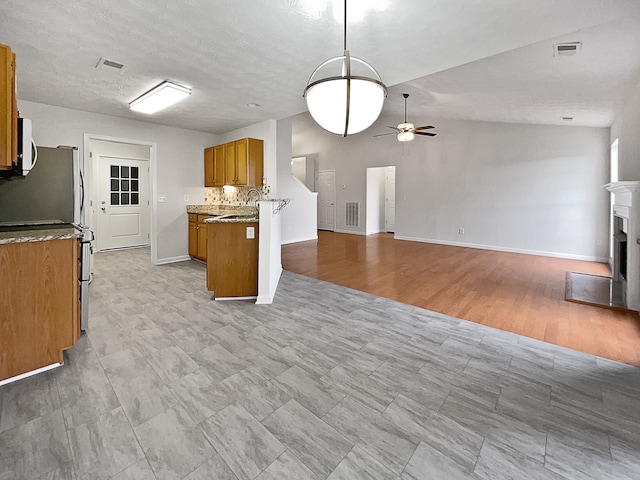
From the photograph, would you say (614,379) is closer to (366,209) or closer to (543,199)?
(543,199)

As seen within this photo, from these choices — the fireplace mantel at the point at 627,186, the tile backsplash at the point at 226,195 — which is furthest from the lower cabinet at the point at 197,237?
the fireplace mantel at the point at 627,186

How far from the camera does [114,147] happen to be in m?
6.73

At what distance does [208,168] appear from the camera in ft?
19.9

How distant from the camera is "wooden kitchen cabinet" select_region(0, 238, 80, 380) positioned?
1.91m

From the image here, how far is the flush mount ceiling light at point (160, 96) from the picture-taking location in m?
3.56

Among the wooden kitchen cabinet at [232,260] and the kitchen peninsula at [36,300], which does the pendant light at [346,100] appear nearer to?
the kitchen peninsula at [36,300]

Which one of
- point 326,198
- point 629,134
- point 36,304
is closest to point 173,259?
point 36,304

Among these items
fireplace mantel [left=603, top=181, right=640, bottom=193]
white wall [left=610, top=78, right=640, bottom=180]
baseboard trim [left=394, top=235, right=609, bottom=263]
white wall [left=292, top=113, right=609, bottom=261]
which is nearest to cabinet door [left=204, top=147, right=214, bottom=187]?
white wall [left=292, top=113, right=609, bottom=261]

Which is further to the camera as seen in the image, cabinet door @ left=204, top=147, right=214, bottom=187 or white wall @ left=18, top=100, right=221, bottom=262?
cabinet door @ left=204, top=147, right=214, bottom=187

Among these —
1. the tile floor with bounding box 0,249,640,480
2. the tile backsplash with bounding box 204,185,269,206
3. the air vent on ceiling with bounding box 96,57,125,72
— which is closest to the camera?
the tile floor with bounding box 0,249,640,480

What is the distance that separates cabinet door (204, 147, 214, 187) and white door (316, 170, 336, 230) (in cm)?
482

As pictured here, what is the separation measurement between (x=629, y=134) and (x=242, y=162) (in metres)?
5.47

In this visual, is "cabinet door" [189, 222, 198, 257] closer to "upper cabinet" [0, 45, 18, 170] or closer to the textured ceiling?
the textured ceiling

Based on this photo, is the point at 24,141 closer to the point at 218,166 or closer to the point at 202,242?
the point at 202,242
